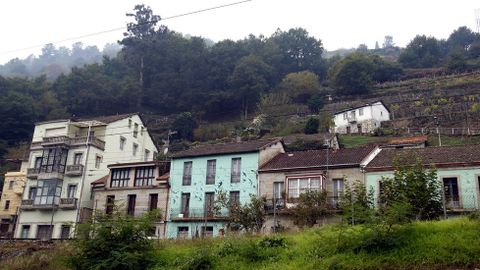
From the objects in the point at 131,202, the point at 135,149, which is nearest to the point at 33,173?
the point at 135,149

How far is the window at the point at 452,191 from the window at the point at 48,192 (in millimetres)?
35899

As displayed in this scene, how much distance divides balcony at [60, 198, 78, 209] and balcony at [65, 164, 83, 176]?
2671mm

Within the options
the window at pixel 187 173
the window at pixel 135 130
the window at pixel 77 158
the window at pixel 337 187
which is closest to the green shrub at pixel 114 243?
the window at pixel 337 187

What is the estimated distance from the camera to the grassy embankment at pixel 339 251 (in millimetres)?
17344

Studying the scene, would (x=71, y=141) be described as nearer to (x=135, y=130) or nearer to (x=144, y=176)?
(x=135, y=130)

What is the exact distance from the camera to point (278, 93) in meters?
92.8

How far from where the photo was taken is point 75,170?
4931 cm

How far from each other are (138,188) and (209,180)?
22.4ft

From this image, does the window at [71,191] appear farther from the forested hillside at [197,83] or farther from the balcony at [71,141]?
the forested hillside at [197,83]

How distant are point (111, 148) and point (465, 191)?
35622mm

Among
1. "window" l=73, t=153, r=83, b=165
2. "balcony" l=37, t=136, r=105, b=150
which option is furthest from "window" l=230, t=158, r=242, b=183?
"window" l=73, t=153, r=83, b=165

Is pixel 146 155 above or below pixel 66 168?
above

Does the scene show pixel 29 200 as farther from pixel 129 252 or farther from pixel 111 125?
pixel 129 252

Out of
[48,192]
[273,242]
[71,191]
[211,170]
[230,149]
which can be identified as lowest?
[273,242]
